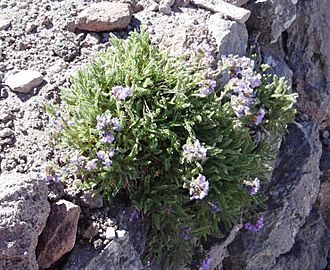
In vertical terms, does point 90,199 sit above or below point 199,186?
below

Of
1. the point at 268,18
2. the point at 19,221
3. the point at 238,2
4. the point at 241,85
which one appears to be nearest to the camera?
the point at 19,221

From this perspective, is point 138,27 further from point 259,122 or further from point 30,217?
point 30,217

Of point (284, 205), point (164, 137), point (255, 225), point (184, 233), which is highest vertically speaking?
point (164, 137)

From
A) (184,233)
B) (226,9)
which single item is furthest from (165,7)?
(184,233)

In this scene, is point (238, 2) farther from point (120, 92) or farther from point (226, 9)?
point (120, 92)

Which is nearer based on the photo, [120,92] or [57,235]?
[57,235]

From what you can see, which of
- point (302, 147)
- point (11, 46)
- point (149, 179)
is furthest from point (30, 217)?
point (302, 147)
